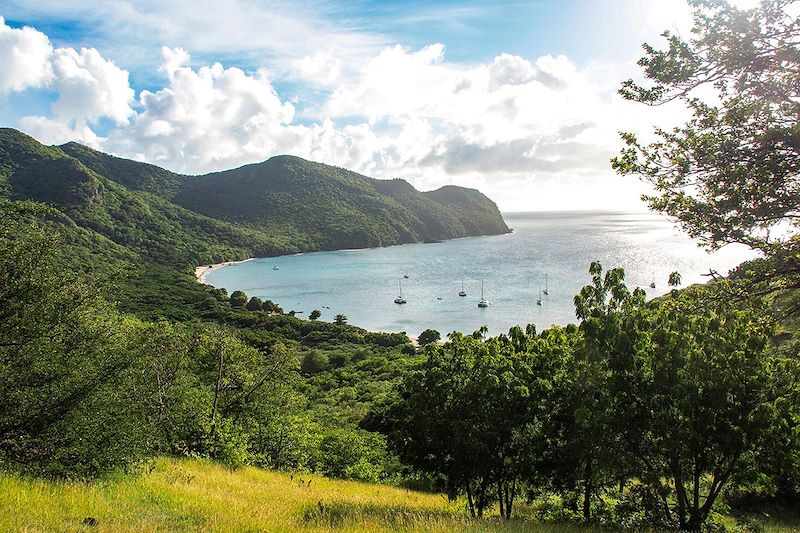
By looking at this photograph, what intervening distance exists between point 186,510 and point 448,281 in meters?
125

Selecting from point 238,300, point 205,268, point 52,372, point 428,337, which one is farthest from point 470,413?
point 205,268

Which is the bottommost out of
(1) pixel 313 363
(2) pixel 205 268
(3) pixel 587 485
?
(1) pixel 313 363

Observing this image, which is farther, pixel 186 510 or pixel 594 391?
pixel 594 391

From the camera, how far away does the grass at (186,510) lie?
7148 millimetres

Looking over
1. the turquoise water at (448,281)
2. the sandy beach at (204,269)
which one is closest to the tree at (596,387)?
the turquoise water at (448,281)

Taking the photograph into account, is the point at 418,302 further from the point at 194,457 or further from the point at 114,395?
the point at 114,395

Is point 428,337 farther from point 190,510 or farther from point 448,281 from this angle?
point 190,510

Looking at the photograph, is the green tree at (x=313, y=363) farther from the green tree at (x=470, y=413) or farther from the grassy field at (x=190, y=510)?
the green tree at (x=470, y=413)

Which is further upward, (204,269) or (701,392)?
(204,269)

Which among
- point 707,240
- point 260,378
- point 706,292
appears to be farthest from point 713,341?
point 260,378

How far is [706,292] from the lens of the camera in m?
8.78

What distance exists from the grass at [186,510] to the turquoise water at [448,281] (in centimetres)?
7181

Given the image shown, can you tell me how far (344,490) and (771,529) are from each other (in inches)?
465

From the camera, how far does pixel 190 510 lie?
9.12m
